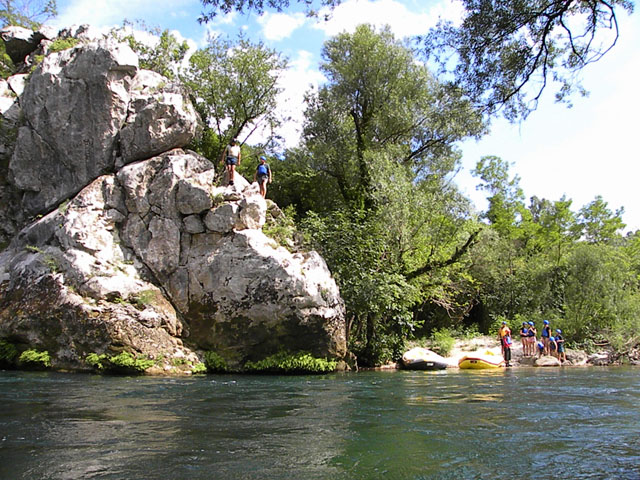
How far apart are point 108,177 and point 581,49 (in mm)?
15365

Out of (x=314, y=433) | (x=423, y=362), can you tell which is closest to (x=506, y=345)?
(x=423, y=362)

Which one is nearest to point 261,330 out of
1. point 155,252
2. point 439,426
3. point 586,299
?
point 155,252

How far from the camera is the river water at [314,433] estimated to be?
4.63 m

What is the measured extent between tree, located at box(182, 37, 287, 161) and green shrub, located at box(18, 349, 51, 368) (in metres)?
12.4

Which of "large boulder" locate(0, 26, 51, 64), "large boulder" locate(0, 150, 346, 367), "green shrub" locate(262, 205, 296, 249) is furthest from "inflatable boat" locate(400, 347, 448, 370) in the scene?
"large boulder" locate(0, 26, 51, 64)

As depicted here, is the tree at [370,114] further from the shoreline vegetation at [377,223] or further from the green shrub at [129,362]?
the green shrub at [129,362]

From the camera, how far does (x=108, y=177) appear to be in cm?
1791

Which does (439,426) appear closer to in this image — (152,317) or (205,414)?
(205,414)

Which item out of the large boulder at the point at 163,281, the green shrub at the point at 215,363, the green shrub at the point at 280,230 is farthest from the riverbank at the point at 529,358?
the green shrub at the point at 215,363

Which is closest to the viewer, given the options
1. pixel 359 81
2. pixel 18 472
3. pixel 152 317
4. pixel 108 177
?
pixel 18 472

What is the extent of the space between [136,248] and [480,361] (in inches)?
503

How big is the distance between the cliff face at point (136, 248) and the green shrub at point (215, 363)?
249 mm

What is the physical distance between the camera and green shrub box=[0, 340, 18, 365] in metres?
15.0

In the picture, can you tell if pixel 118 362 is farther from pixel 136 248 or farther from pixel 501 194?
pixel 501 194
